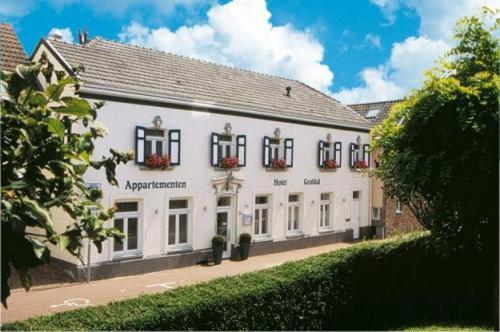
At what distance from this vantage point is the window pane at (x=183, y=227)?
16.9 m

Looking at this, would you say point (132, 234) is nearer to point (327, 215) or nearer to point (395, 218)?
point (327, 215)

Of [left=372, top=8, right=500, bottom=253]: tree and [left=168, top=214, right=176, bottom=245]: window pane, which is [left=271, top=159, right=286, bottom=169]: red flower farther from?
[left=372, top=8, right=500, bottom=253]: tree

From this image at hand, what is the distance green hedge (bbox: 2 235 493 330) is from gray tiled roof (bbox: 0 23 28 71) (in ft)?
30.9

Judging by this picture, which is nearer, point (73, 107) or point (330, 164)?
point (73, 107)

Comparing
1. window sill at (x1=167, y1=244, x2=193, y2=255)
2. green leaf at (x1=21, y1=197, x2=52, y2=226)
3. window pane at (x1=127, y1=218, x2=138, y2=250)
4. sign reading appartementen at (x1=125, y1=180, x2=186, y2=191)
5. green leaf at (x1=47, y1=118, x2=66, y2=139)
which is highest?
green leaf at (x1=47, y1=118, x2=66, y2=139)

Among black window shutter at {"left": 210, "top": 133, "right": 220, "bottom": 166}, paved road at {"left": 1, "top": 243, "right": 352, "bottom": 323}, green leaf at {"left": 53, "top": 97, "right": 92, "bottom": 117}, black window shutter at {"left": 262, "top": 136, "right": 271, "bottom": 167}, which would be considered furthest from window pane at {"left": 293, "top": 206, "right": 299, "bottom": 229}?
green leaf at {"left": 53, "top": 97, "right": 92, "bottom": 117}

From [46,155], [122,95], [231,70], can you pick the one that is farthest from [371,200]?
[46,155]

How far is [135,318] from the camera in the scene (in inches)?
241

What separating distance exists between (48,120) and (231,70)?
61.0ft

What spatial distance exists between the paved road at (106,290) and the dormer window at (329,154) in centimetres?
595

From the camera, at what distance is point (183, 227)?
17.0m

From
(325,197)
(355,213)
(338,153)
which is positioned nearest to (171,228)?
(325,197)

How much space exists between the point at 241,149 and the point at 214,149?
4.68 feet

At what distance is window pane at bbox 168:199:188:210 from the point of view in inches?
652
